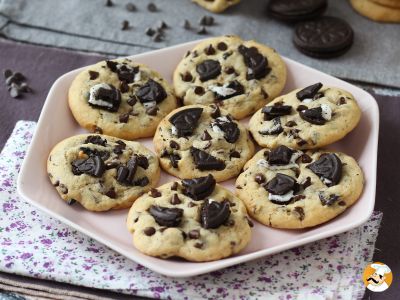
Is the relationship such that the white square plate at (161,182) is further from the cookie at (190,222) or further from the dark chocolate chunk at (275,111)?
the dark chocolate chunk at (275,111)

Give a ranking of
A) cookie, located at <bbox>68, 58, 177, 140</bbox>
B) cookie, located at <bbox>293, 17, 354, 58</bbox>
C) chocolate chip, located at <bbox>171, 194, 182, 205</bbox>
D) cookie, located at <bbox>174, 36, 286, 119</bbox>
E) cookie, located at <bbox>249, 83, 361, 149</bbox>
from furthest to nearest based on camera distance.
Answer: cookie, located at <bbox>293, 17, 354, 58</bbox>, cookie, located at <bbox>174, 36, 286, 119</bbox>, cookie, located at <bbox>68, 58, 177, 140</bbox>, cookie, located at <bbox>249, 83, 361, 149</bbox>, chocolate chip, located at <bbox>171, 194, 182, 205</bbox>

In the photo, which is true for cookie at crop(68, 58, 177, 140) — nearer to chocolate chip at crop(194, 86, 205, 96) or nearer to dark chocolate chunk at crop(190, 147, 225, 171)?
chocolate chip at crop(194, 86, 205, 96)

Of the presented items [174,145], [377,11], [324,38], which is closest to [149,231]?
[174,145]

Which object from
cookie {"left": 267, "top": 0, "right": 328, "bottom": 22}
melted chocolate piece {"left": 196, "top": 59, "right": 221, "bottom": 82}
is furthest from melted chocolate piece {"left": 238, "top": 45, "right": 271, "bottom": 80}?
cookie {"left": 267, "top": 0, "right": 328, "bottom": 22}

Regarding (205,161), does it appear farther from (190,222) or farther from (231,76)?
(231,76)

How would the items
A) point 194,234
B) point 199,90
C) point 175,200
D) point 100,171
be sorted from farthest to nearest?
1. point 199,90
2. point 100,171
3. point 175,200
4. point 194,234

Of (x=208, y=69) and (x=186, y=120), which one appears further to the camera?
(x=208, y=69)

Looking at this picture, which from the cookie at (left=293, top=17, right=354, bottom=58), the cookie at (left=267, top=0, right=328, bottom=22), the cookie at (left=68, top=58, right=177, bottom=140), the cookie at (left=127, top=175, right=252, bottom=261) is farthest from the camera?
the cookie at (left=267, top=0, right=328, bottom=22)
